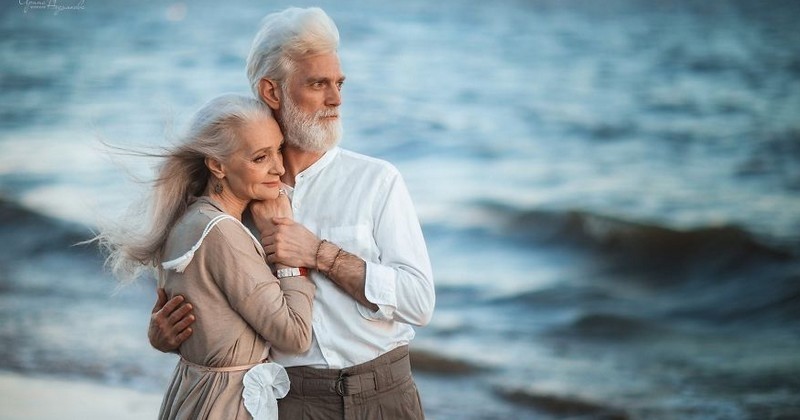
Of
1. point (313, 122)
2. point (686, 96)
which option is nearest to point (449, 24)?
point (686, 96)

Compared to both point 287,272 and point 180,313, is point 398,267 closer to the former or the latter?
point 287,272

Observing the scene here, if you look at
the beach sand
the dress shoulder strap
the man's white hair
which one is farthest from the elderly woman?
the beach sand

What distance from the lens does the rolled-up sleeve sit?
8.55 feet

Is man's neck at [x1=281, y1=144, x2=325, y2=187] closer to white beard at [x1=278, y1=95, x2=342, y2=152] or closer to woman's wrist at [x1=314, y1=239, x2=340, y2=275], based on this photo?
white beard at [x1=278, y1=95, x2=342, y2=152]

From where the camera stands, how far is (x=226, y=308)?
252cm

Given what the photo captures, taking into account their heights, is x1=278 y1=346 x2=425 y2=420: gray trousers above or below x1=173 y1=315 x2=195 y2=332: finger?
below

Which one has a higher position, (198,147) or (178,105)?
(178,105)

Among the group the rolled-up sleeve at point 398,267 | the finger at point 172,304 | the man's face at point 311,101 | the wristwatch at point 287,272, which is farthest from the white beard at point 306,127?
the finger at point 172,304

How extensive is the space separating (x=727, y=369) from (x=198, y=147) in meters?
5.50

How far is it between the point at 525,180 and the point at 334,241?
8730mm

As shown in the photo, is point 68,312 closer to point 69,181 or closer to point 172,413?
point 69,181

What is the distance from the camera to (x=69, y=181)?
1129cm

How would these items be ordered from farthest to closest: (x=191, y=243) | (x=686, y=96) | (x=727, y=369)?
(x=686, y=96)
(x=727, y=369)
(x=191, y=243)

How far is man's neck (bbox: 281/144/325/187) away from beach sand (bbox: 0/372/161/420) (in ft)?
9.52
